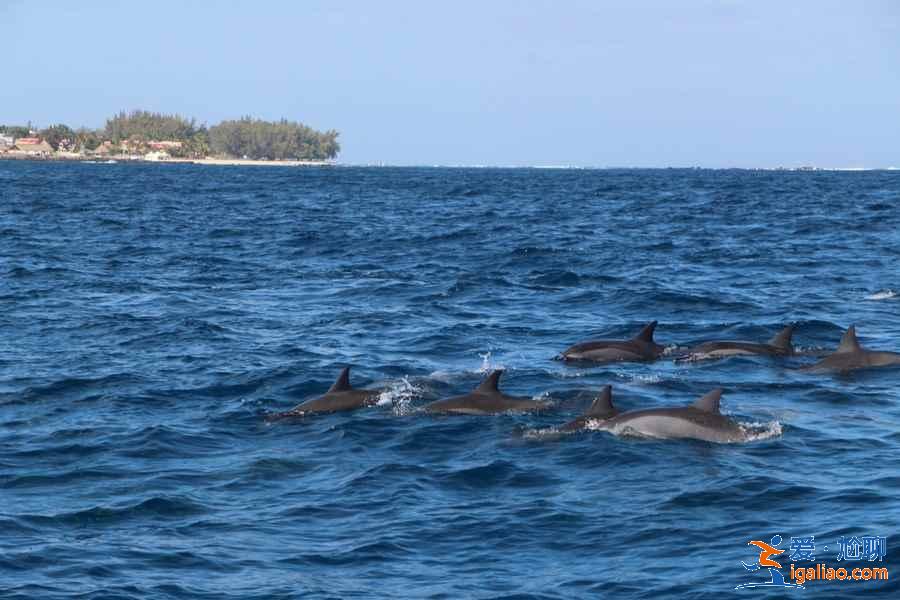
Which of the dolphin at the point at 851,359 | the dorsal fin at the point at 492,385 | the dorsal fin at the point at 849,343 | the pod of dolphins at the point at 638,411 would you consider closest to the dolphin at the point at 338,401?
the pod of dolphins at the point at 638,411

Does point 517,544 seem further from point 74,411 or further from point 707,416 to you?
point 74,411

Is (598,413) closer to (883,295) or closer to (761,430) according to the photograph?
(761,430)

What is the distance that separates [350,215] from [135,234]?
1987 cm

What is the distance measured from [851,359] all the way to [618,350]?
3.94 metres

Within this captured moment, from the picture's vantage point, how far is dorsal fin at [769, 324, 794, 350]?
934 inches

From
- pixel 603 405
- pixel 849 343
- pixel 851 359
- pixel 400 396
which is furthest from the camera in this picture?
pixel 849 343

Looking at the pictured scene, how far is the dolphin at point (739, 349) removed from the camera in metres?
23.2

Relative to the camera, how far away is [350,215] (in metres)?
71.1

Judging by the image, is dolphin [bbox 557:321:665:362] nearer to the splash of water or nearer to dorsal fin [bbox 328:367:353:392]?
dorsal fin [bbox 328:367:353:392]

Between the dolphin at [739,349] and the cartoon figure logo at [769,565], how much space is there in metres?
10.8

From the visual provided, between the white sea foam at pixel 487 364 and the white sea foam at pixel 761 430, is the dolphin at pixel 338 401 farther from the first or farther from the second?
Answer: the white sea foam at pixel 761 430

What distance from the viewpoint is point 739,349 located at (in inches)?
919

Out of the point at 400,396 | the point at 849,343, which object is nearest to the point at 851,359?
the point at 849,343

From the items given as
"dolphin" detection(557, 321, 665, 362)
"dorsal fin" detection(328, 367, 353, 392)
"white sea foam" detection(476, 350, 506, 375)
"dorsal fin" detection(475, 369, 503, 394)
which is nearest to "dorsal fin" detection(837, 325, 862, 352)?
"dolphin" detection(557, 321, 665, 362)
